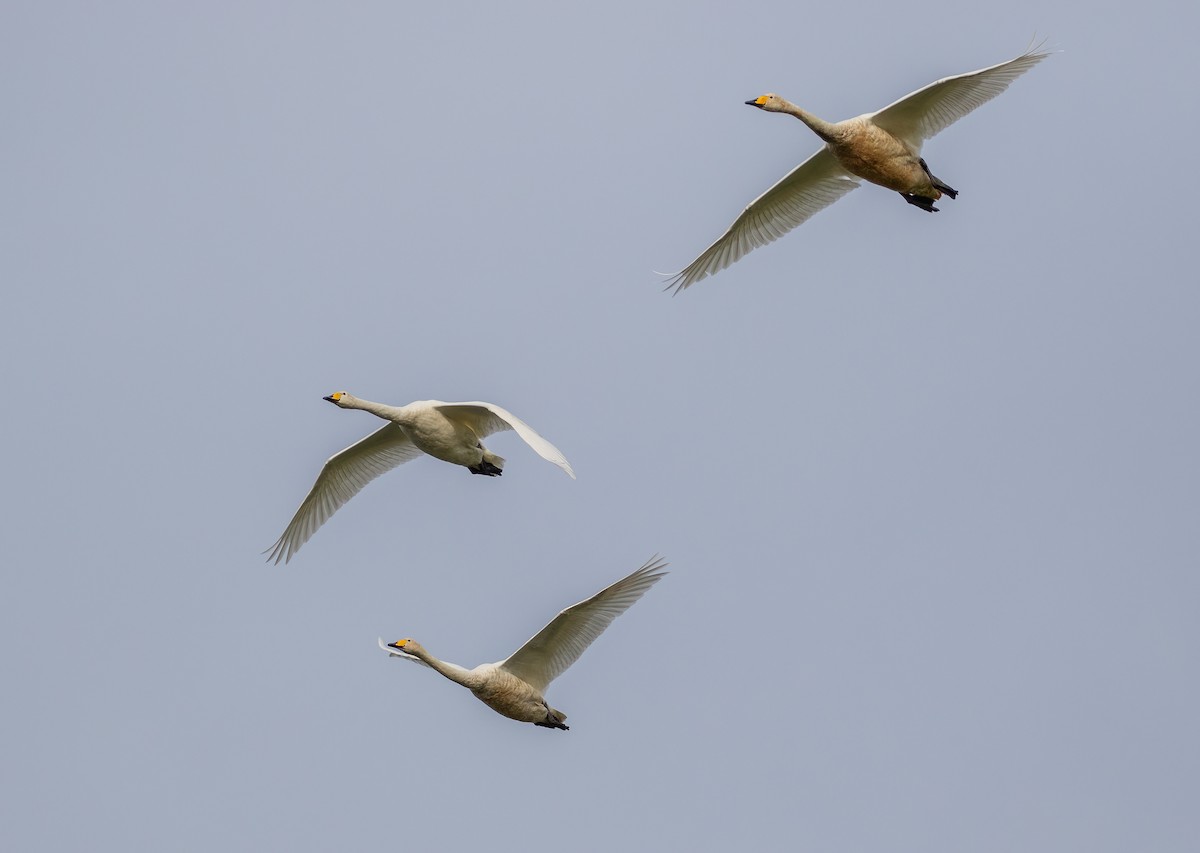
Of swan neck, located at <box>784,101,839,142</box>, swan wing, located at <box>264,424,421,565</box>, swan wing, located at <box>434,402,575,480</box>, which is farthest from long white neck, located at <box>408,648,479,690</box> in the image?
swan neck, located at <box>784,101,839,142</box>

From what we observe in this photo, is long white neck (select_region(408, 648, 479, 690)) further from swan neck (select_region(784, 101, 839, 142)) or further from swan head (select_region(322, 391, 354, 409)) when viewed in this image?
swan neck (select_region(784, 101, 839, 142))

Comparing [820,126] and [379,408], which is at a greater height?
[820,126]

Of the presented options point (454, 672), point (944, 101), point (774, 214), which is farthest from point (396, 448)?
point (944, 101)

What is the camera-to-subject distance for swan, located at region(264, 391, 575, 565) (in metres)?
29.4

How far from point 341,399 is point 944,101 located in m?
9.94

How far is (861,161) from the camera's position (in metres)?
28.4

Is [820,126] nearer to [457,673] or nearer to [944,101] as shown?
[944,101]

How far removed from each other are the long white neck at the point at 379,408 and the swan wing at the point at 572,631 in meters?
4.14

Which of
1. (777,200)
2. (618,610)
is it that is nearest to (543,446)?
(618,610)

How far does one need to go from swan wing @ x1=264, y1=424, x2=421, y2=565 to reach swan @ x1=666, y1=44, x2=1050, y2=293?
5.40 metres

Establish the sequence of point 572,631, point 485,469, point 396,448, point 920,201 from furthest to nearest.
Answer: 1. point 396,448
2. point 485,469
3. point 920,201
4. point 572,631

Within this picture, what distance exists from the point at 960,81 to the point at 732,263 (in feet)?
14.6

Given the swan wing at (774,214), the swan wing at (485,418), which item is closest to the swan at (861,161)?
the swan wing at (774,214)

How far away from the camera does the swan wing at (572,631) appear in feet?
87.7
